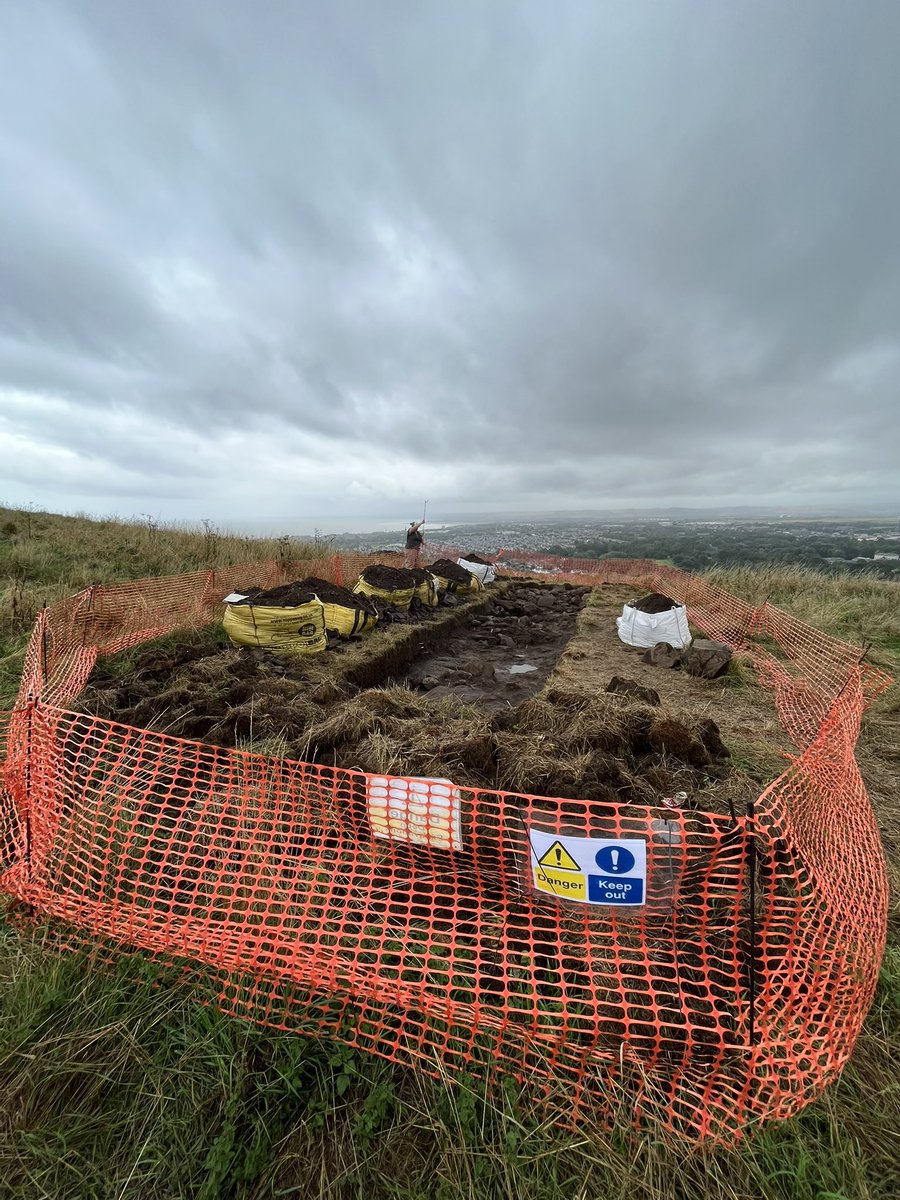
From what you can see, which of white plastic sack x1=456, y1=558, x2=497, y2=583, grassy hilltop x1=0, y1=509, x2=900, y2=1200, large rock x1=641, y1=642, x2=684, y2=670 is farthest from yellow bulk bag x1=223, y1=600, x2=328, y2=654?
white plastic sack x1=456, y1=558, x2=497, y2=583

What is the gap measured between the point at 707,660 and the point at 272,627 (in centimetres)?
597

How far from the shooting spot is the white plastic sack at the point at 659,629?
7.52 metres

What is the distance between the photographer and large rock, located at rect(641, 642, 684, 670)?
22.1 feet

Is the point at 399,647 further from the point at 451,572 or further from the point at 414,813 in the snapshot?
the point at 414,813

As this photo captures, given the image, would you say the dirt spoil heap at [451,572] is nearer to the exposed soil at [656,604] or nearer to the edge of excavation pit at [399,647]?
the edge of excavation pit at [399,647]

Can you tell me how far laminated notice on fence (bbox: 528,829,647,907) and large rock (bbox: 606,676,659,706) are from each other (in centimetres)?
298

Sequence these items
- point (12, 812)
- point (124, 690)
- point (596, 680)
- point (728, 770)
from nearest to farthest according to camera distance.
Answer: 1. point (12, 812)
2. point (728, 770)
3. point (124, 690)
4. point (596, 680)

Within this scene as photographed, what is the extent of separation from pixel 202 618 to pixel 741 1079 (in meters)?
8.04

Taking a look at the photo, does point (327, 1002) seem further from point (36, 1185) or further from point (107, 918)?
point (107, 918)

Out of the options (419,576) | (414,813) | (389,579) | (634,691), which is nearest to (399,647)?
(389,579)

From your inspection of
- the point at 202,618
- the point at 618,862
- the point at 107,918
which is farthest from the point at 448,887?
the point at 202,618

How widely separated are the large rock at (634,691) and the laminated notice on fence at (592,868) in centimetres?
298

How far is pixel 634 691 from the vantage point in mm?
4930

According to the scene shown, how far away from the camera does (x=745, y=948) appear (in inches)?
80.0
